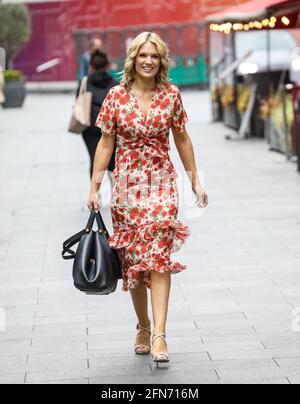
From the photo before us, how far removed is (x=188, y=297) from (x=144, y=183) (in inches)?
71.3

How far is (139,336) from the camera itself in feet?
20.5

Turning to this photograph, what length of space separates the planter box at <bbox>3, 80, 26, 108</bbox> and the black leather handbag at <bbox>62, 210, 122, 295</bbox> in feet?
88.5

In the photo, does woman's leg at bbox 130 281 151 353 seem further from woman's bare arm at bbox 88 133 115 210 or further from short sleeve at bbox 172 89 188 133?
short sleeve at bbox 172 89 188 133

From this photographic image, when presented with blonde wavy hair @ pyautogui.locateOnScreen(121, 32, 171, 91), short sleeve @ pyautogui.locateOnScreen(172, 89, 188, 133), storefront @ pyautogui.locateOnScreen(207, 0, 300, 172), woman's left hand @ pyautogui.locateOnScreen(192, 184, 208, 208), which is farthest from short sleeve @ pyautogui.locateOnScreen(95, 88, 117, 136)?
storefront @ pyautogui.locateOnScreen(207, 0, 300, 172)

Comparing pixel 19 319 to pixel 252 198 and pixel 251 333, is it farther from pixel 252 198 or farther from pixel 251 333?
pixel 252 198

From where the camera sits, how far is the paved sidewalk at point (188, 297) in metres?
5.92

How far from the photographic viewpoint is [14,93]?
107ft

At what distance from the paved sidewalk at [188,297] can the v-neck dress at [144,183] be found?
56 cm

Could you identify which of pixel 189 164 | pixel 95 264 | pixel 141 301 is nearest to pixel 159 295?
pixel 141 301

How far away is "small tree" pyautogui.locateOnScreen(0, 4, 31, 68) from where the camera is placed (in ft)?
129

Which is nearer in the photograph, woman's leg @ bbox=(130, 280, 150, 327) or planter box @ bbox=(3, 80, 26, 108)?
woman's leg @ bbox=(130, 280, 150, 327)

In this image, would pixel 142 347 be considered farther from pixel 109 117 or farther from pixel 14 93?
pixel 14 93

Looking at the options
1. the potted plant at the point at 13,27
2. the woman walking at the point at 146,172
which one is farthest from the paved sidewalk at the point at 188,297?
the potted plant at the point at 13,27

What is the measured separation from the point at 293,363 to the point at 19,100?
28031mm
